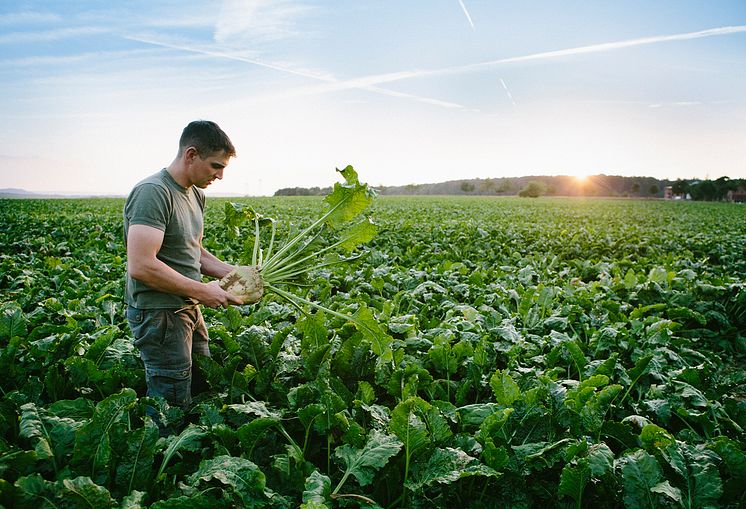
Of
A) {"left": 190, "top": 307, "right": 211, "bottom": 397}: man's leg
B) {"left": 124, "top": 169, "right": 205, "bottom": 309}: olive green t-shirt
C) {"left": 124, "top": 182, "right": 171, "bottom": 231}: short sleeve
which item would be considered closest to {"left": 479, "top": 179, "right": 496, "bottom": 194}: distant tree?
{"left": 190, "top": 307, "right": 211, "bottom": 397}: man's leg

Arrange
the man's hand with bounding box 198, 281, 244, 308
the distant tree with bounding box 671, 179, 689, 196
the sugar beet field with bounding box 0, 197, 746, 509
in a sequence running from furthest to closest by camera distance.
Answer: the distant tree with bounding box 671, 179, 689, 196 → the man's hand with bounding box 198, 281, 244, 308 → the sugar beet field with bounding box 0, 197, 746, 509

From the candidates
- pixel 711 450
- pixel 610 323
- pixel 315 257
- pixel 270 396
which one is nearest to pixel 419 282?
pixel 610 323

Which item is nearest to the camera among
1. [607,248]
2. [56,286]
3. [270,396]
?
[270,396]

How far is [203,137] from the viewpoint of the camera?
291cm

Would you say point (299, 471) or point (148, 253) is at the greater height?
point (148, 253)

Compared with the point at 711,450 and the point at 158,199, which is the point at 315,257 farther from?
the point at 711,450

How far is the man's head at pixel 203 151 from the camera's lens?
2.92 m

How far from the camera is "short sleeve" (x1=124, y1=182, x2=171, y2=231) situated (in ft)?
8.89

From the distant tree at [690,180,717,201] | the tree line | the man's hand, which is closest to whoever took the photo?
the man's hand

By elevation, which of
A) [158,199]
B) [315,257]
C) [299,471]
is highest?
[158,199]

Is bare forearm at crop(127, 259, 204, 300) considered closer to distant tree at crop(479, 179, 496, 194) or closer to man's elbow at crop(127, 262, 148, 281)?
man's elbow at crop(127, 262, 148, 281)

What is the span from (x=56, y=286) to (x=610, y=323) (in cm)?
717

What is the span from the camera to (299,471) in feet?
7.82

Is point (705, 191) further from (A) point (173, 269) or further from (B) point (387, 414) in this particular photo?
(A) point (173, 269)
